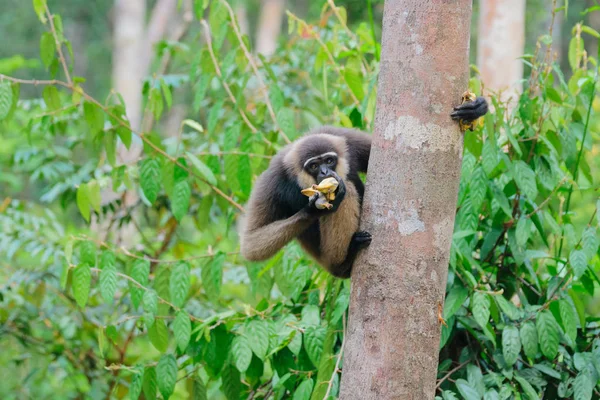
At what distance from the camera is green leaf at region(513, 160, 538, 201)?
3.83m

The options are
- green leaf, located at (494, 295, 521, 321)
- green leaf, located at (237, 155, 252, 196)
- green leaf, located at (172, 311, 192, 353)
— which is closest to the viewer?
green leaf, located at (494, 295, 521, 321)

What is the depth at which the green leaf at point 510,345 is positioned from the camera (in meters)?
3.65

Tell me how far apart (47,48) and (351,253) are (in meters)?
2.28

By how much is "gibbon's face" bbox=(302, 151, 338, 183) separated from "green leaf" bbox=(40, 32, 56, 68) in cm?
169

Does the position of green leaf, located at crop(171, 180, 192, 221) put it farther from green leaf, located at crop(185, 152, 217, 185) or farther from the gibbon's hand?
the gibbon's hand

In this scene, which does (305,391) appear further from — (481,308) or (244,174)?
(244,174)

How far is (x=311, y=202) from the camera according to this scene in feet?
11.9

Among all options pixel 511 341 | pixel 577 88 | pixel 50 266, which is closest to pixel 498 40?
pixel 577 88

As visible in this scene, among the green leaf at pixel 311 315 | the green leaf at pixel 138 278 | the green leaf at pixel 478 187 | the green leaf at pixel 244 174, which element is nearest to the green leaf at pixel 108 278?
the green leaf at pixel 138 278

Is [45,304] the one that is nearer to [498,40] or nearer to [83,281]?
[83,281]

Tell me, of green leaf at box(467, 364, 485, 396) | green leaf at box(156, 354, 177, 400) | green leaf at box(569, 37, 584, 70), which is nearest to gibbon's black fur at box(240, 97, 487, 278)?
green leaf at box(156, 354, 177, 400)

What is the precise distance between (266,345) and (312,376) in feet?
2.04

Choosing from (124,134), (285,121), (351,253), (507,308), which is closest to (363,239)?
(351,253)

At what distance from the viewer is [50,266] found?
249 inches
